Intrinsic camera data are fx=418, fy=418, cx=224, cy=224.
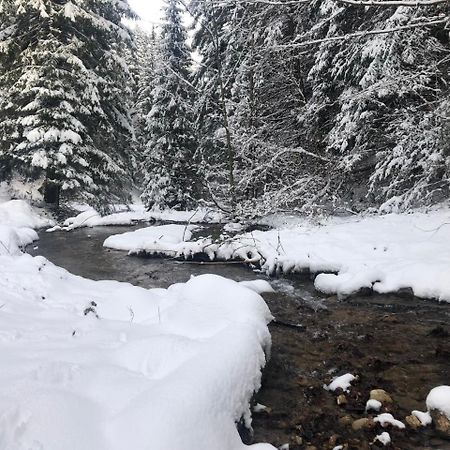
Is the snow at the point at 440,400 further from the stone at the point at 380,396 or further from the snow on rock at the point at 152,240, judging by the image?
the snow on rock at the point at 152,240

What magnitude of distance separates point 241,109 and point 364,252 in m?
7.55

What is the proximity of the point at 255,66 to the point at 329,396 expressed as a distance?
34.3ft

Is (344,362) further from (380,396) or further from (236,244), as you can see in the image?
(236,244)

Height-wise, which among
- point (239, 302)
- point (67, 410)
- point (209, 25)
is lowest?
point (239, 302)

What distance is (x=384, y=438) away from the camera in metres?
3.22

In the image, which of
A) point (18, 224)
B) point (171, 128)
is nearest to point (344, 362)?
point (18, 224)

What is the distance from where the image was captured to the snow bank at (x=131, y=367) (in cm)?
233

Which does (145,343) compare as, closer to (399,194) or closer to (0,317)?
(0,317)

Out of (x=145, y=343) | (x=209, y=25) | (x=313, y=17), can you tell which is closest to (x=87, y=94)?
(x=209, y=25)

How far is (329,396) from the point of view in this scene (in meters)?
3.84

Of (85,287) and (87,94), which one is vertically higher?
(87,94)

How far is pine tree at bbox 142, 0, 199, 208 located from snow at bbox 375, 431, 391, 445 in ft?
51.0

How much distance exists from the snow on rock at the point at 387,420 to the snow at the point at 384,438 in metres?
0.12

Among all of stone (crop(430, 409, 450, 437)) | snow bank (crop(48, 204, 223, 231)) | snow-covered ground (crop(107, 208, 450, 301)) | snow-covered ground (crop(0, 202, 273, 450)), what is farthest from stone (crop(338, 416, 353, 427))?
snow bank (crop(48, 204, 223, 231))
